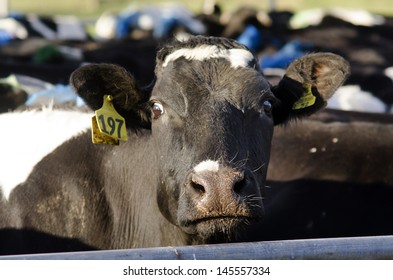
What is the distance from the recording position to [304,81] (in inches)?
168

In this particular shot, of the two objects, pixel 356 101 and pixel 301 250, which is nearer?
pixel 301 250

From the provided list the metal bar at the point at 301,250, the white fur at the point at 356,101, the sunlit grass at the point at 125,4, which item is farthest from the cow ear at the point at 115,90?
the sunlit grass at the point at 125,4

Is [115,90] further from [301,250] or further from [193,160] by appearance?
[301,250]

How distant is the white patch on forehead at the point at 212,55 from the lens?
397 cm

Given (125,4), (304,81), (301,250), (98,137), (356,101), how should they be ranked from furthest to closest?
(125,4)
(356,101)
(304,81)
(98,137)
(301,250)

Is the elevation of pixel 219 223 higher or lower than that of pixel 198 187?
lower

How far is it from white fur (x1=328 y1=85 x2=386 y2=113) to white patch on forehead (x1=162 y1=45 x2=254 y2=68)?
313 centimetres

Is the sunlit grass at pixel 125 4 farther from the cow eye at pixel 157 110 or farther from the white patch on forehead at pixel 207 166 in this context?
the white patch on forehead at pixel 207 166

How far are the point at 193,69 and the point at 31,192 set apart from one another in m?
1.02

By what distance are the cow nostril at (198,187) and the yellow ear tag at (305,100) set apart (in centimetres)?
97

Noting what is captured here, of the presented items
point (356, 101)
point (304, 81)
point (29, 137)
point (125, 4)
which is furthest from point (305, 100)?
point (125, 4)

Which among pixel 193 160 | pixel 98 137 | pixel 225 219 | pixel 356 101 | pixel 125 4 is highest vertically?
pixel 193 160

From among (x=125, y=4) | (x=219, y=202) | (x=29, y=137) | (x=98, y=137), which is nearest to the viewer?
(x=219, y=202)

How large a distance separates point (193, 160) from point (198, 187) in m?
0.16
